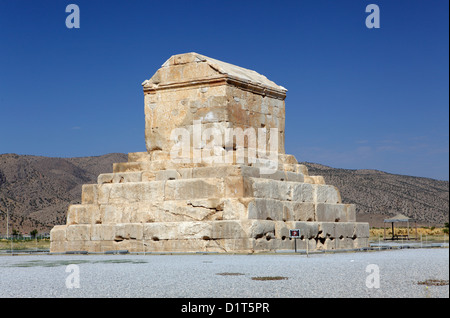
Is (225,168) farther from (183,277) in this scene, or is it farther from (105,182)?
(183,277)

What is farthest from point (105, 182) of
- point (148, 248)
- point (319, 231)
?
point (319, 231)

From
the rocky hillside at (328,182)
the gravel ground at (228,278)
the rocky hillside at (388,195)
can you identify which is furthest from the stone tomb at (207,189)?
the rocky hillside at (388,195)

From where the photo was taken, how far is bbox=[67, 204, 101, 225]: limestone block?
18203mm

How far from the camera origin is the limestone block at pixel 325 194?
1906 centimetres

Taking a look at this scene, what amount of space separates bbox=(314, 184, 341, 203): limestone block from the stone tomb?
0.10 feet

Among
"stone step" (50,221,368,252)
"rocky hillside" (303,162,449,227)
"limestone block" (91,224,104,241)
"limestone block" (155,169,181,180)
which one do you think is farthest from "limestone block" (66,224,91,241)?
"rocky hillside" (303,162,449,227)

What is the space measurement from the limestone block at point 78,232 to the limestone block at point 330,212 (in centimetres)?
628

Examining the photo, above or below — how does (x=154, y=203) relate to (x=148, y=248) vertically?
above

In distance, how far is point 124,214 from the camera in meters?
17.7

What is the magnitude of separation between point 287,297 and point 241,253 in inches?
310

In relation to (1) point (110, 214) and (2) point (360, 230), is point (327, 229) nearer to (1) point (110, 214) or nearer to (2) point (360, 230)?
(2) point (360, 230)

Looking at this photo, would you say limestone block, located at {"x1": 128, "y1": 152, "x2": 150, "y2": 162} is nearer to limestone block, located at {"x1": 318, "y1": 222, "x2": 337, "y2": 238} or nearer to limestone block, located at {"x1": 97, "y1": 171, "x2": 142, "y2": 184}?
limestone block, located at {"x1": 97, "y1": 171, "x2": 142, "y2": 184}

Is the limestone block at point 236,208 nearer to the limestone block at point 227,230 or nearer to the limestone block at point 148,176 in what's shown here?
the limestone block at point 227,230

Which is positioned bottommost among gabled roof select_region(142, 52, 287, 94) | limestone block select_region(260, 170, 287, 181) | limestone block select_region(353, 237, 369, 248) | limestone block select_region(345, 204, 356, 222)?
limestone block select_region(353, 237, 369, 248)
